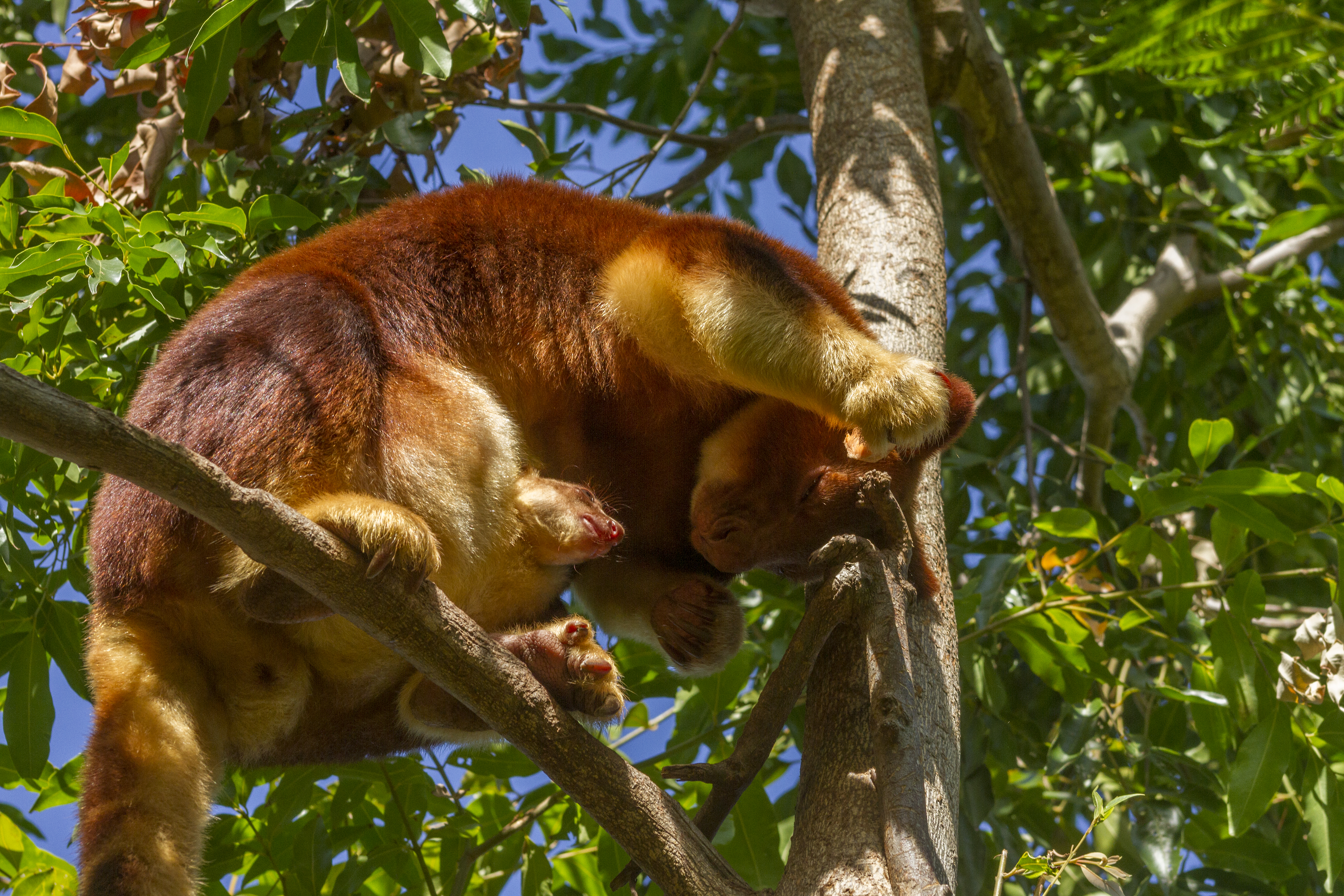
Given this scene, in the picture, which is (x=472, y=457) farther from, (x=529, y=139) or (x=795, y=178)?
(x=795, y=178)

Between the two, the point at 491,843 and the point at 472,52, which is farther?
the point at 472,52

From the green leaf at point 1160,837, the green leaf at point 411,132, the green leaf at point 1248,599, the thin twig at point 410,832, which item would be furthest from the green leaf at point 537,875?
the green leaf at point 411,132

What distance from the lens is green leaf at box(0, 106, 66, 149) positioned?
2910 mm

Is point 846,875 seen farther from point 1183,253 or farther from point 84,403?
point 1183,253

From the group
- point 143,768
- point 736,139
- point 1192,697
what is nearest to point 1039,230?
point 736,139

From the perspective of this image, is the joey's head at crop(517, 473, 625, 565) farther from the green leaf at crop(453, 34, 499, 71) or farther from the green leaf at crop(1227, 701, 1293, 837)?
the green leaf at crop(1227, 701, 1293, 837)

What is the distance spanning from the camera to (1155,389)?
5.85m

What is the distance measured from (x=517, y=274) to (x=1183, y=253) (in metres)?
3.71

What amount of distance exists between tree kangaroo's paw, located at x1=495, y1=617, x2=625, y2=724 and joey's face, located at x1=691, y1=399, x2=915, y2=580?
574 mm

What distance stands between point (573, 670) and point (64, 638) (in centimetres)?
164

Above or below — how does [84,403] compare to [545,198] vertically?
below

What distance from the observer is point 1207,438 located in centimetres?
337

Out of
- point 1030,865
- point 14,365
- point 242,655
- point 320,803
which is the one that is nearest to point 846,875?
point 1030,865

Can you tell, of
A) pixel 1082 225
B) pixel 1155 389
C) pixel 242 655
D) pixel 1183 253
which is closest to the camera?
pixel 242 655
